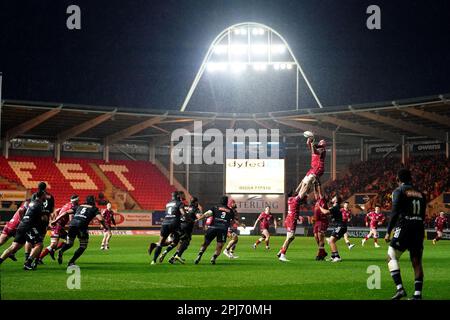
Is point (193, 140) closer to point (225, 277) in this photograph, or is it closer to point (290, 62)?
point (290, 62)

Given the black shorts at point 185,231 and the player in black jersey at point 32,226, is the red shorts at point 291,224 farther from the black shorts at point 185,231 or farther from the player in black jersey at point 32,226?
the player in black jersey at point 32,226

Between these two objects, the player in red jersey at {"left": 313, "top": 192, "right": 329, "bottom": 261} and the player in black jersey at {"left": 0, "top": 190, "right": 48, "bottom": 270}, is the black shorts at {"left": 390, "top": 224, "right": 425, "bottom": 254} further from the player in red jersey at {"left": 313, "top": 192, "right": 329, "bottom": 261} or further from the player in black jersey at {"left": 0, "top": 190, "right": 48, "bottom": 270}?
the player in red jersey at {"left": 313, "top": 192, "right": 329, "bottom": 261}

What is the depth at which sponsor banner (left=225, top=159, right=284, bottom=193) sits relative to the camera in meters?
61.5

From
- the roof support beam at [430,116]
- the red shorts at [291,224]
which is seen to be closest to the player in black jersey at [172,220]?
the red shorts at [291,224]

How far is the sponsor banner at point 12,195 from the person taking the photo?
5647cm

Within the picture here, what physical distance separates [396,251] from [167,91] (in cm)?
5288

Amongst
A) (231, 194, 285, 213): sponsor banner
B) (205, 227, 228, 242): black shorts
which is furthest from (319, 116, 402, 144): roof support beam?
(205, 227, 228, 242): black shorts

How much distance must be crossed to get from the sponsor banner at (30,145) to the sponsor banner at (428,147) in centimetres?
3342

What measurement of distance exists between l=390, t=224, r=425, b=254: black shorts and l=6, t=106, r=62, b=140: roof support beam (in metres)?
45.2

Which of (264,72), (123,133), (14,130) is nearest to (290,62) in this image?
(264,72)

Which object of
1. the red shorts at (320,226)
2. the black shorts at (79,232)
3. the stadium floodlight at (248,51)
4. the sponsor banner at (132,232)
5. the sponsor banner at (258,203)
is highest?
the stadium floodlight at (248,51)

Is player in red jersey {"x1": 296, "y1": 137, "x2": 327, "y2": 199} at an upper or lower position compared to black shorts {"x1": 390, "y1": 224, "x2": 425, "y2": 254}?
upper

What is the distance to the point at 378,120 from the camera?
184 ft

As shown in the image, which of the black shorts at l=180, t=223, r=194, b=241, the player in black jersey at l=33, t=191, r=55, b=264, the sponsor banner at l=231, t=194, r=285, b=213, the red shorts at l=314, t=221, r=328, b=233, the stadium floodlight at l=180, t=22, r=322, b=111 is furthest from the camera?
the stadium floodlight at l=180, t=22, r=322, b=111
